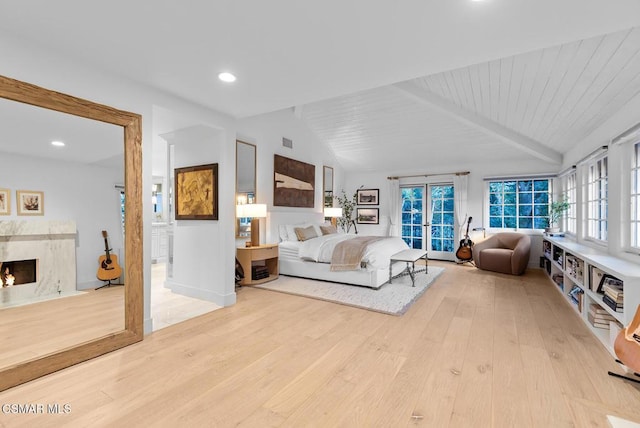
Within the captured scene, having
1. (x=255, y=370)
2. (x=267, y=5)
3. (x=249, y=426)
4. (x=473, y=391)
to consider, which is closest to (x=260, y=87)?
(x=267, y=5)

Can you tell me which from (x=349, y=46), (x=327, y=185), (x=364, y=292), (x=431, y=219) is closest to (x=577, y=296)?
(x=364, y=292)

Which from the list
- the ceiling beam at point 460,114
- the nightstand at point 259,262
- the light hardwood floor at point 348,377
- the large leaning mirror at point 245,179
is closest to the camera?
the light hardwood floor at point 348,377

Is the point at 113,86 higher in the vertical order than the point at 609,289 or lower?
higher

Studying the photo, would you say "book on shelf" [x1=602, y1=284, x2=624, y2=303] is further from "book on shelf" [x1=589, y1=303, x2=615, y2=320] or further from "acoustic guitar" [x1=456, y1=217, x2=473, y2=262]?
"acoustic guitar" [x1=456, y1=217, x2=473, y2=262]

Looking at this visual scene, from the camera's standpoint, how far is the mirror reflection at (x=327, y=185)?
7.29m

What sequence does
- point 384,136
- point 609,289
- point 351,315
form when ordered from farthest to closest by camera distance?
point 384,136 < point 351,315 < point 609,289

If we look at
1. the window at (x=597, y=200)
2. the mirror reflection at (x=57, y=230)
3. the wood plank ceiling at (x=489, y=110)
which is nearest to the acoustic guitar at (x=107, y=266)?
the mirror reflection at (x=57, y=230)

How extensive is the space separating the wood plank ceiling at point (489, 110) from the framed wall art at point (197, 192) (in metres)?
2.84

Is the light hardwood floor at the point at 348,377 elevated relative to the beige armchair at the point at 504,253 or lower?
lower

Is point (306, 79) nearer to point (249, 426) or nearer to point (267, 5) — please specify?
point (267, 5)

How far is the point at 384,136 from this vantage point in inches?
249

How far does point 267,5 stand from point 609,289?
3403 mm

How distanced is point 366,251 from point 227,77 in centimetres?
300

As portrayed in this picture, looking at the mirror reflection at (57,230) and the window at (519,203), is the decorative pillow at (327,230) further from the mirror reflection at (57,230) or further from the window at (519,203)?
the mirror reflection at (57,230)
